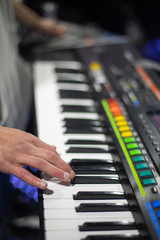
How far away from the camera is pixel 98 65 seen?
1.59 meters

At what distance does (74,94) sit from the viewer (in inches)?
57.4

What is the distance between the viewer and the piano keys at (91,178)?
0.82 meters

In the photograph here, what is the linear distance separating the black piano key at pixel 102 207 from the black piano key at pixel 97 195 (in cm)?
3

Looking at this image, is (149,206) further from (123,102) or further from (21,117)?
(21,117)

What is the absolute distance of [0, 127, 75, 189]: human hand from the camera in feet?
2.87

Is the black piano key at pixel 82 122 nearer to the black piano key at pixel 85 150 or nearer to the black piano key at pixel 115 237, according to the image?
the black piano key at pixel 85 150

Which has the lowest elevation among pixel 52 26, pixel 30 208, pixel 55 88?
pixel 30 208

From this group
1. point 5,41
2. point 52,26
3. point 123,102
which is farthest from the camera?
point 52,26

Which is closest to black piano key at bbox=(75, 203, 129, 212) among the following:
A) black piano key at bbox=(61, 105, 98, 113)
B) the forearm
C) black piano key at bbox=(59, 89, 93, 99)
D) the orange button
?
the orange button

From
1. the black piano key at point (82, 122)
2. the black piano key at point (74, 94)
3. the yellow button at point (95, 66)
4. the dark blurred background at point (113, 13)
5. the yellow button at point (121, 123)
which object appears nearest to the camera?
the yellow button at point (121, 123)

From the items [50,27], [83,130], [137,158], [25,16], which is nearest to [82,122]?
[83,130]

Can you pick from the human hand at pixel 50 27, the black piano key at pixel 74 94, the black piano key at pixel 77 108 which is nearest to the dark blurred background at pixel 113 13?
the human hand at pixel 50 27

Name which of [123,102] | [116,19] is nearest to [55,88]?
[123,102]

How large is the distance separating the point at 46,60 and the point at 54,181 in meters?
1.01
